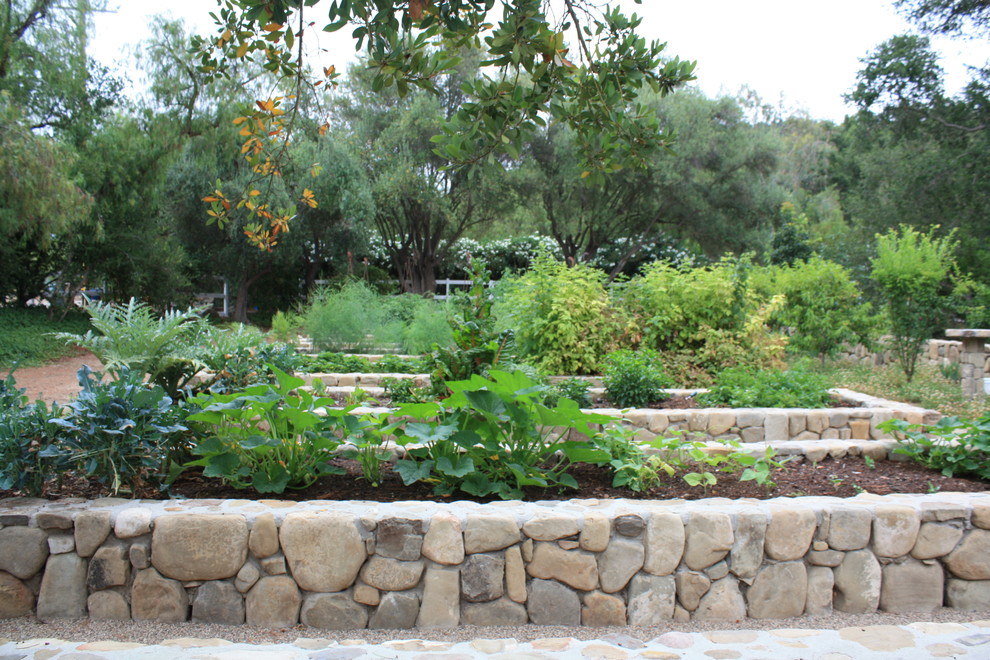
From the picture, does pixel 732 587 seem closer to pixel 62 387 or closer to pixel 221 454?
pixel 221 454

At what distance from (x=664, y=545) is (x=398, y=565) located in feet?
3.35

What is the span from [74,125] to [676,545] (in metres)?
15.1

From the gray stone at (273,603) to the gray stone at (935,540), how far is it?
247 cm

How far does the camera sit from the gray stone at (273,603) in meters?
2.46

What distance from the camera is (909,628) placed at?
246cm

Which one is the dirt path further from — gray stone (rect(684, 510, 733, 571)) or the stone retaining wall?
gray stone (rect(684, 510, 733, 571))

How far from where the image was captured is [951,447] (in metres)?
3.56

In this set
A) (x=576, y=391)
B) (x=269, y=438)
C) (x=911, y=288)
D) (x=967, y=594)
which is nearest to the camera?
(x=967, y=594)

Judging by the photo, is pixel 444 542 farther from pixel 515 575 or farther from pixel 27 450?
pixel 27 450

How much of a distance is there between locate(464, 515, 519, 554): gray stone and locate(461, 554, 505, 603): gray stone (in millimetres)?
34

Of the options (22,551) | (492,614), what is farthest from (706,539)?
(22,551)

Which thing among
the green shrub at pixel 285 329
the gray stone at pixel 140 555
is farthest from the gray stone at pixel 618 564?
the green shrub at pixel 285 329

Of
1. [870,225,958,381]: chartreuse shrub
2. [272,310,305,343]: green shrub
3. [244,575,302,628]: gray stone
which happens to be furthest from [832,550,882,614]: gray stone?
[272,310,305,343]: green shrub

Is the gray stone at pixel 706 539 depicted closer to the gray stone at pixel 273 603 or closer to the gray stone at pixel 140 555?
the gray stone at pixel 273 603
